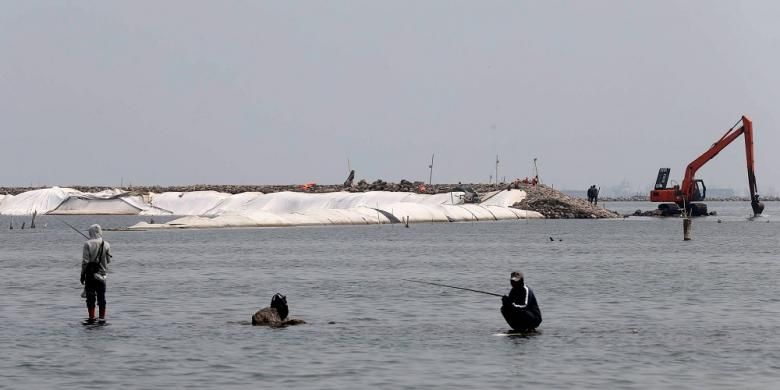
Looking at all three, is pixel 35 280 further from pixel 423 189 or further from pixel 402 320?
pixel 423 189

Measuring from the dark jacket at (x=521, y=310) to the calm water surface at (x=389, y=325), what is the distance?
1.51 feet

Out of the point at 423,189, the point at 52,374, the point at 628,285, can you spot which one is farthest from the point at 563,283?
the point at 423,189

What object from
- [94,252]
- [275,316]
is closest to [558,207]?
[275,316]

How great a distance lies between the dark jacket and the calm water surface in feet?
1.51

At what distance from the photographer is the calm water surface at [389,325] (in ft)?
75.2

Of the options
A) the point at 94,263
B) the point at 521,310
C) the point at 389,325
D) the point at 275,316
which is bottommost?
the point at 389,325

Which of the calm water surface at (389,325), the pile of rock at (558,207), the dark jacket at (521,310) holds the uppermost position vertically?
the pile of rock at (558,207)

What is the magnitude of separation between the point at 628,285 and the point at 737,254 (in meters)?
29.7

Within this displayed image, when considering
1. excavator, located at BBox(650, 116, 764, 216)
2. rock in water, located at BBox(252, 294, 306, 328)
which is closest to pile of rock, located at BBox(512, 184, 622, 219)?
excavator, located at BBox(650, 116, 764, 216)

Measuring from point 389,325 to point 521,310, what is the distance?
4.16m

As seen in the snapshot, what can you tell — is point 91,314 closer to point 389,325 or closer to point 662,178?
point 389,325

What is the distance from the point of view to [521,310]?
28.6 meters

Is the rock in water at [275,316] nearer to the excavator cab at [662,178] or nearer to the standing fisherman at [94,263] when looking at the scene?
the standing fisherman at [94,263]

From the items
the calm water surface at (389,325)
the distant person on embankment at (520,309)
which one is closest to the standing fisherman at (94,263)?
the calm water surface at (389,325)
